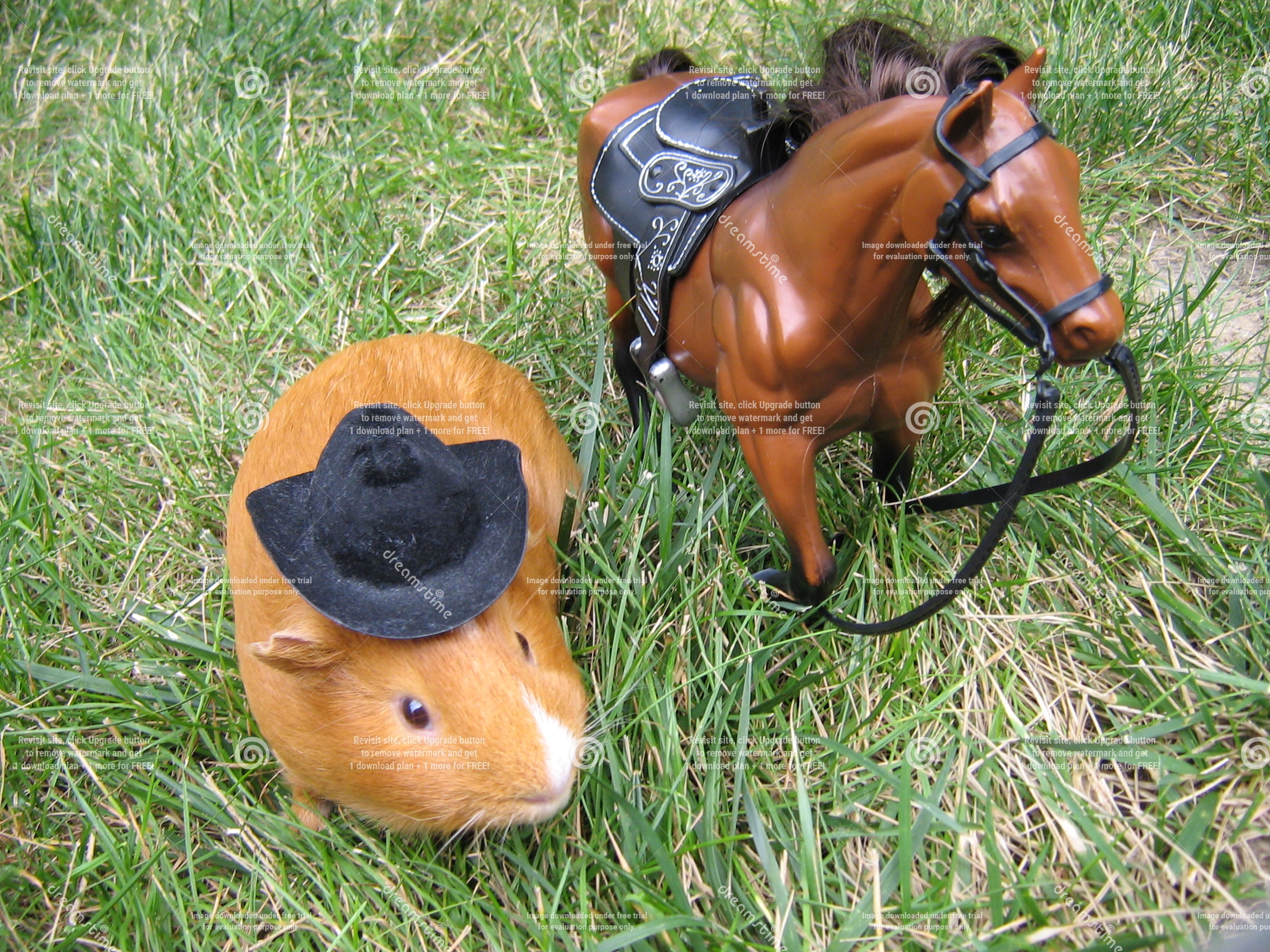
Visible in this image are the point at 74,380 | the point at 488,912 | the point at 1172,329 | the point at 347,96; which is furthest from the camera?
the point at 347,96

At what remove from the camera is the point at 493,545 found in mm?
2238

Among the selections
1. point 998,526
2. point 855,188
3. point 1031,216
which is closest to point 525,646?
point 998,526

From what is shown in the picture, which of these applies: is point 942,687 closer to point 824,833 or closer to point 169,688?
point 824,833

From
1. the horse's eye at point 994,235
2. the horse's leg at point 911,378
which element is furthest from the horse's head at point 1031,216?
the horse's leg at point 911,378

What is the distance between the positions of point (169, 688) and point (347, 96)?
3.26 m

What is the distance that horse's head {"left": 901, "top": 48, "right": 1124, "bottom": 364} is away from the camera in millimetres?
1659

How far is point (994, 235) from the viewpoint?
1.71 metres

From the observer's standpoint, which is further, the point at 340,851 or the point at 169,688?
the point at 169,688

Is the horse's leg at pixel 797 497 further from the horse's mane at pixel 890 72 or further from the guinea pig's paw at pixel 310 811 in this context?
the guinea pig's paw at pixel 310 811

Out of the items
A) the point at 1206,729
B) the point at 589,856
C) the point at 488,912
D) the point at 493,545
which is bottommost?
the point at 488,912

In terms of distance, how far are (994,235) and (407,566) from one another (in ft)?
4.88

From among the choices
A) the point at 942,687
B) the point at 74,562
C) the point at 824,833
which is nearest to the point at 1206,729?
the point at 942,687

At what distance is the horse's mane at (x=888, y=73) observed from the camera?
192 cm

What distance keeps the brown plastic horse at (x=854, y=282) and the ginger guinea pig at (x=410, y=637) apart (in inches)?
26.2
